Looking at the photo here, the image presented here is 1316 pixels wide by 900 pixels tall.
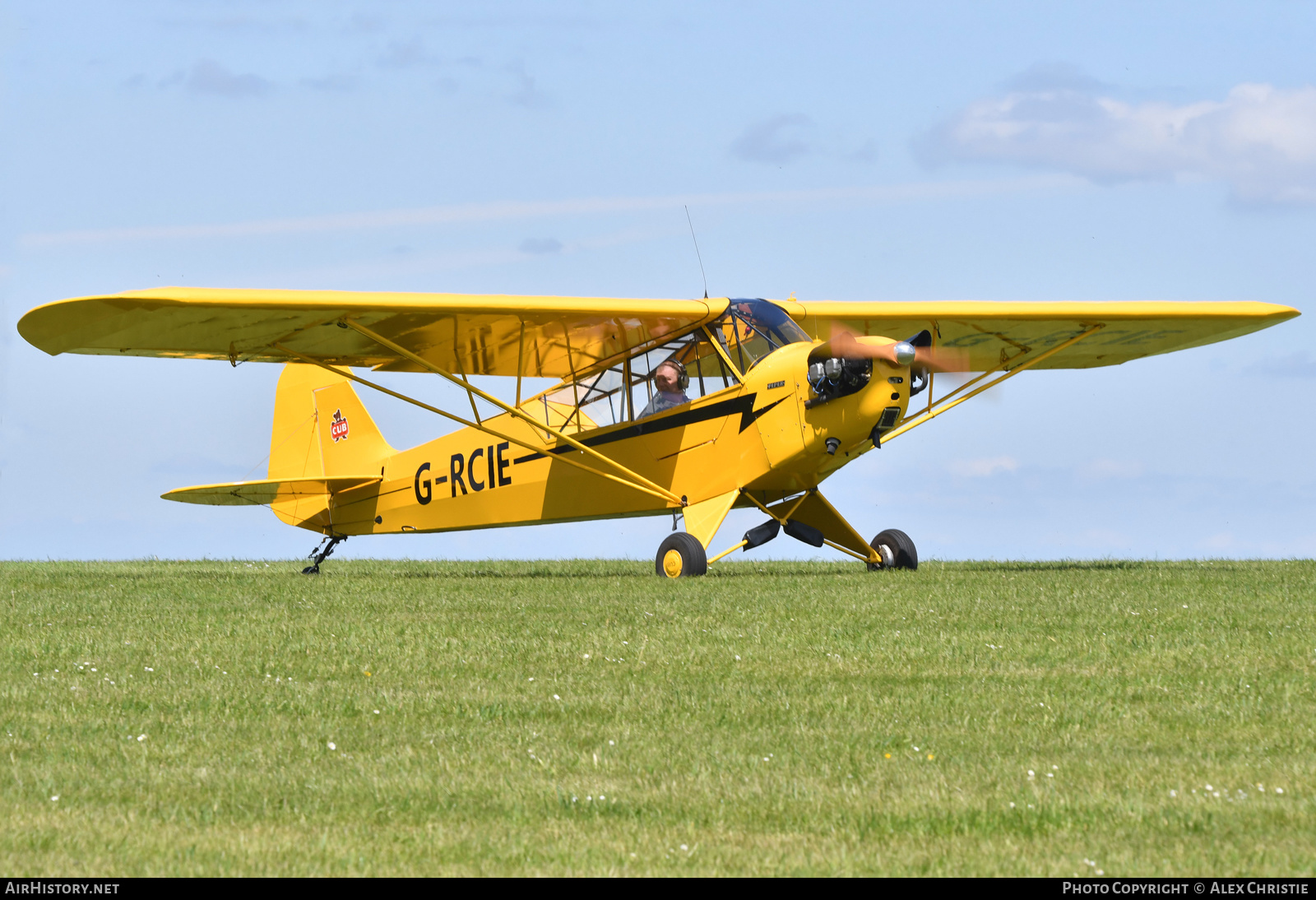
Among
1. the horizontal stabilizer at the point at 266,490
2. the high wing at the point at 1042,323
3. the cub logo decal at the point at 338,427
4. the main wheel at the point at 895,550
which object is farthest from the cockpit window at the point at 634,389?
the cub logo decal at the point at 338,427

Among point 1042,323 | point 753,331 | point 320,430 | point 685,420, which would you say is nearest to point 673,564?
point 685,420

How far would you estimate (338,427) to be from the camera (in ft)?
79.9

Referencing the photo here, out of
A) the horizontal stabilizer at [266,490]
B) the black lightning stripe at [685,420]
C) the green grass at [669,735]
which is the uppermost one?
the black lightning stripe at [685,420]

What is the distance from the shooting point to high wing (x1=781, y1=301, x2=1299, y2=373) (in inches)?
769

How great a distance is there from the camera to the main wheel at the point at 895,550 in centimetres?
1888

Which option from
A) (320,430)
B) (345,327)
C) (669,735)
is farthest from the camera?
(320,430)

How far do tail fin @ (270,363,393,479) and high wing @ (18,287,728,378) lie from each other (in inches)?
163

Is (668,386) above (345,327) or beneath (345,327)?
beneath

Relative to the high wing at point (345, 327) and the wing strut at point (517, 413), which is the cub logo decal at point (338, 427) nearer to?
the high wing at point (345, 327)

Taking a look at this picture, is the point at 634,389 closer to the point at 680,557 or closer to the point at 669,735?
the point at 680,557

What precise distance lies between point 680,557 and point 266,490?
9141 millimetres
